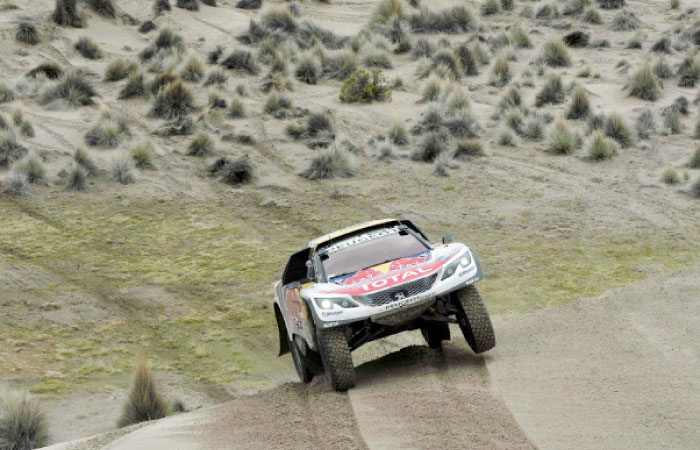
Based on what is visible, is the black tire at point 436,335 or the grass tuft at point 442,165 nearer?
the black tire at point 436,335

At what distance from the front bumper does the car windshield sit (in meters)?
1.03

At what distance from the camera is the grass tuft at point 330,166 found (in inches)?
943

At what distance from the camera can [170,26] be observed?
3819cm

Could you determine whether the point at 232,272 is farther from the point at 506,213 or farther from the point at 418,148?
the point at 418,148

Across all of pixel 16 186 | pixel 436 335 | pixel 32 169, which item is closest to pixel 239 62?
pixel 32 169

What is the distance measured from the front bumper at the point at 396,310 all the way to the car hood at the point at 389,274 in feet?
0.64

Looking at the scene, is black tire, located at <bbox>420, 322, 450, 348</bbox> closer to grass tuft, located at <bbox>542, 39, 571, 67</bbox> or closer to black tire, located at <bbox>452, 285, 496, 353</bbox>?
black tire, located at <bbox>452, 285, 496, 353</bbox>

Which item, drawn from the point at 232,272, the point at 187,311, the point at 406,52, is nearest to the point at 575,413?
the point at 187,311

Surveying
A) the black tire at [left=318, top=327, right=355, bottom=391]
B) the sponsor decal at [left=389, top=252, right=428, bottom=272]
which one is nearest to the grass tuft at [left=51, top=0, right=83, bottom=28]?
the sponsor decal at [left=389, top=252, right=428, bottom=272]

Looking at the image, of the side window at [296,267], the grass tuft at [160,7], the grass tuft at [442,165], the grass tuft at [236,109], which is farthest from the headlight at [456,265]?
the grass tuft at [160,7]

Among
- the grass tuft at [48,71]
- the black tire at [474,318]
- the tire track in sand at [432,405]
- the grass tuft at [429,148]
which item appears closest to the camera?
the tire track in sand at [432,405]

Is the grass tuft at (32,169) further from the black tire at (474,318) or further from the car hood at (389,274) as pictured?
the black tire at (474,318)

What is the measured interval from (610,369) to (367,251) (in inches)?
123

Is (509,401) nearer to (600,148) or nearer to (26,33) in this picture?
(600,148)
